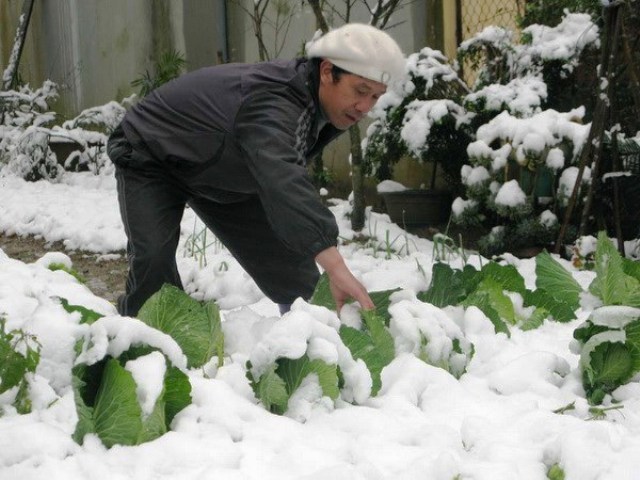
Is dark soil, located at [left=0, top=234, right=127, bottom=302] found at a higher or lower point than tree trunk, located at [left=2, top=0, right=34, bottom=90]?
lower

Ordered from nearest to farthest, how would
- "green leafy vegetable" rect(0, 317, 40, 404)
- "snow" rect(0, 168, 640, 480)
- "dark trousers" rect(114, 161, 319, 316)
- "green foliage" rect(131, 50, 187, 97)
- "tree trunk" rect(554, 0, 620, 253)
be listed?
"snow" rect(0, 168, 640, 480)
"green leafy vegetable" rect(0, 317, 40, 404)
"dark trousers" rect(114, 161, 319, 316)
"tree trunk" rect(554, 0, 620, 253)
"green foliage" rect(131, 50, 187, 97)

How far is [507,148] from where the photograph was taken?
4746mm

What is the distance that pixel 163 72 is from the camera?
323 inches

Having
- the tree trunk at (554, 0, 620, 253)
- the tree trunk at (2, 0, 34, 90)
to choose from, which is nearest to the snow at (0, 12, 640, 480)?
the tree trunk at (554, 0, 620, 253)

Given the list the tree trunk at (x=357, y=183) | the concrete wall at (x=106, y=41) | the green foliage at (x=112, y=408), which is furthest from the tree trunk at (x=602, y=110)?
the concrete wall at (x=106, y=41)

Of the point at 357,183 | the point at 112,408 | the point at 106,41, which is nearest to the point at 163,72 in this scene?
the point at 106,41

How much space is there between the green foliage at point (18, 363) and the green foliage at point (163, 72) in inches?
269

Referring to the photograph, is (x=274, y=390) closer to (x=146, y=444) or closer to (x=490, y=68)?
(x=146, y=444)

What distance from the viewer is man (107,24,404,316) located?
214cm

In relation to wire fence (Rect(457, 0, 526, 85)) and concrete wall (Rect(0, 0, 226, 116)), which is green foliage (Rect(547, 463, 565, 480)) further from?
concrete wall (Rect(0, 0, 226, 116))

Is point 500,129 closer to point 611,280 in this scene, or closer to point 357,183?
point 357,183

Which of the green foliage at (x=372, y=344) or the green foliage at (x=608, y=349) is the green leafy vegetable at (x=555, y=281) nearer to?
the green foliage at (x=608, y=349)

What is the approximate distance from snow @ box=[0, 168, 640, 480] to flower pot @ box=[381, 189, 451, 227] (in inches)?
144

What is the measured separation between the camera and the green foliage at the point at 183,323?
171 centimetres
